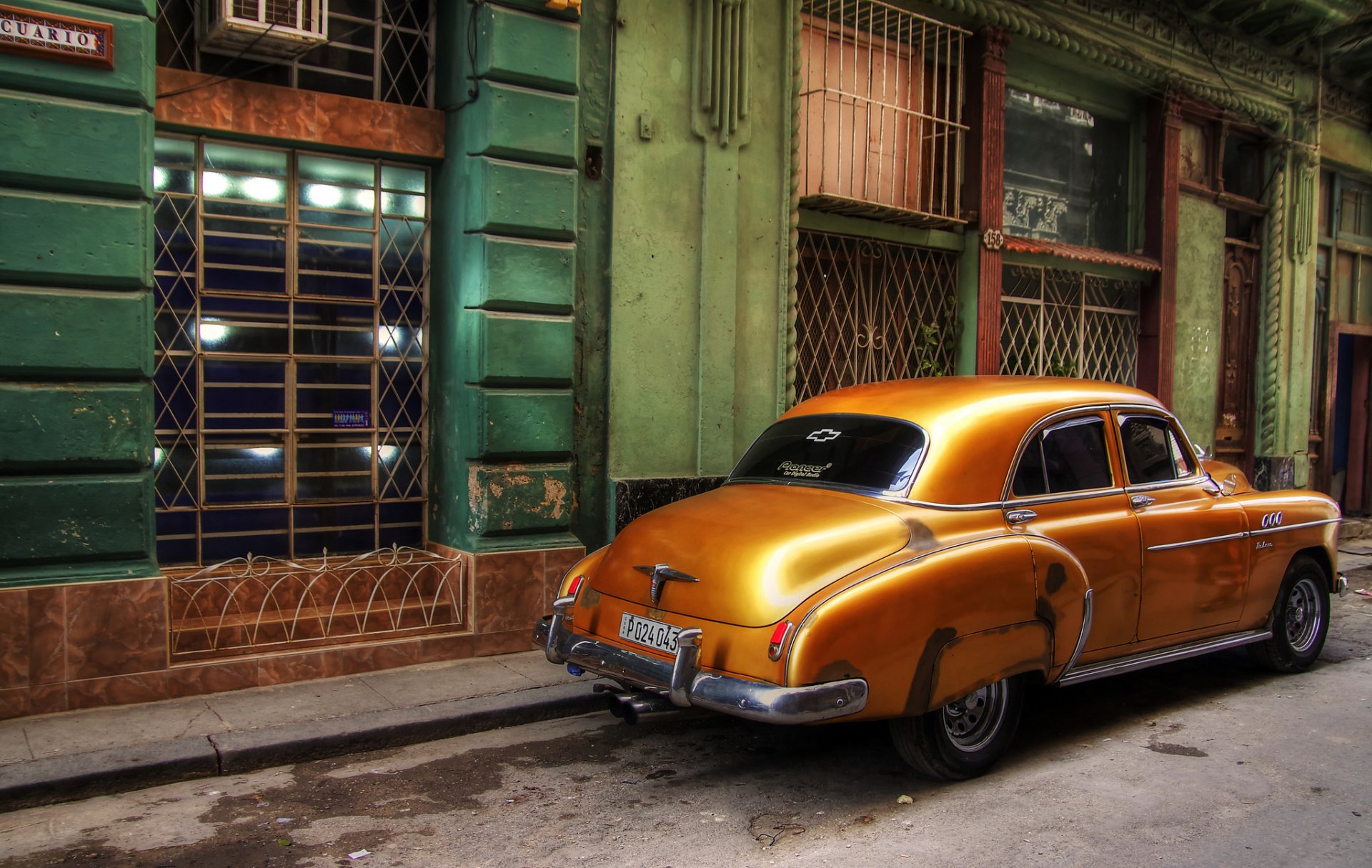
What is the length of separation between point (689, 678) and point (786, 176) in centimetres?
522

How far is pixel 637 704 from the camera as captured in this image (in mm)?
4445

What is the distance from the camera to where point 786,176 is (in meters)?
8.43

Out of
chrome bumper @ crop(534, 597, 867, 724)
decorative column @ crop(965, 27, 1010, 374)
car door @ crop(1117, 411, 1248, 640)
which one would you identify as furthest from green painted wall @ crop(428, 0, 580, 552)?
decorative column @ crop(965, 27, 1010, 374)

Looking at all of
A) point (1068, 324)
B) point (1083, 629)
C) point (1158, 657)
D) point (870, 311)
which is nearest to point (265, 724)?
point (1083, 629)

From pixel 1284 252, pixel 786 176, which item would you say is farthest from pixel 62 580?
pixel 1284 252

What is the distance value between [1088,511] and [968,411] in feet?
2.69

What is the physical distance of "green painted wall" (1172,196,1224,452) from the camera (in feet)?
39.9

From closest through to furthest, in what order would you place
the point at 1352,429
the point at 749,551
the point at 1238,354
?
the point at 749,551 → the point at 1238,354 → the point at 1352,429

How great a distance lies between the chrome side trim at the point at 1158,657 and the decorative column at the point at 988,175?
4202 millimetres

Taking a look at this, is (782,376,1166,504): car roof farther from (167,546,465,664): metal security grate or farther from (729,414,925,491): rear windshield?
(167,546,465,664): metal security grate

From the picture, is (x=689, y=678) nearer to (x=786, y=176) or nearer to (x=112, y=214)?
(x=112, y=214)

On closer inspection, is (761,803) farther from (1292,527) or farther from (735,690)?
(1292,527)

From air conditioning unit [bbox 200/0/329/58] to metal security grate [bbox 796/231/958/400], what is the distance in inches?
166

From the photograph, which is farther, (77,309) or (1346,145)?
(1346,145)
